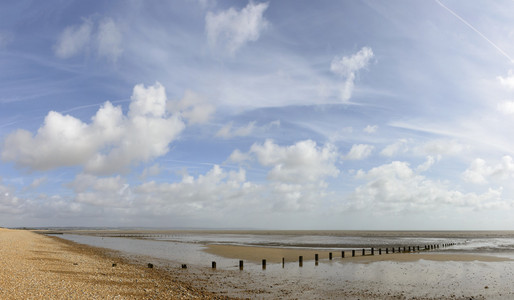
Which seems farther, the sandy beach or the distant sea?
the distant sea

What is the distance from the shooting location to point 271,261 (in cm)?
3697

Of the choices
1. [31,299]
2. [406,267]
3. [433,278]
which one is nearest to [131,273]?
[31,299]

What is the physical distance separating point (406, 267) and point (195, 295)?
77.8ft

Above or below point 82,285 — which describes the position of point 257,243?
below

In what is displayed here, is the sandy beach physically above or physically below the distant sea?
above

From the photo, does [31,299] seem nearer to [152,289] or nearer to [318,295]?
[152,289]

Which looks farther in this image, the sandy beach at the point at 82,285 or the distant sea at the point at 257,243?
the distant sea at the point at 257,243

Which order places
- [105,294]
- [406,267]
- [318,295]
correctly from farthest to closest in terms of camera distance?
[406,267], [318,295], [105,294]

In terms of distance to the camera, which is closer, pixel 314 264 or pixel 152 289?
pixel 152 289

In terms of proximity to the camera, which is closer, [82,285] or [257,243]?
[82,285]

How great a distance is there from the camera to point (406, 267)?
32750 millimetres

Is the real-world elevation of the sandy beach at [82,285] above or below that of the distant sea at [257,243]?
above

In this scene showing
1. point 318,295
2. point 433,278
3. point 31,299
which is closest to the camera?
point 31,299

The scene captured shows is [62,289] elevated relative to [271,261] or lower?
elevated
